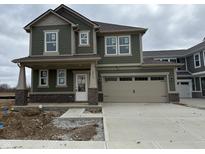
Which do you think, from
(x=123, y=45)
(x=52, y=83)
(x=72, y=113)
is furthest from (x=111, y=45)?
(x=72, y=113)

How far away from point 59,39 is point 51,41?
740 mm

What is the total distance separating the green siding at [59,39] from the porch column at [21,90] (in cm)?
253

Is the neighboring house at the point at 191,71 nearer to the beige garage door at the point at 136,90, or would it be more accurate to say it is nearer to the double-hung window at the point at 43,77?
the beige garage door at the point at 136,90

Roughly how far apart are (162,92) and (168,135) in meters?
10.8

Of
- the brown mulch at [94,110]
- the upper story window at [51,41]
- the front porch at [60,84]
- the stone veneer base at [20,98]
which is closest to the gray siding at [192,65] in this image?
the front porch at [60,84]

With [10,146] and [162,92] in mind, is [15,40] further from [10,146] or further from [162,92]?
[10,146]

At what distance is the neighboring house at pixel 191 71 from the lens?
21.5 metres

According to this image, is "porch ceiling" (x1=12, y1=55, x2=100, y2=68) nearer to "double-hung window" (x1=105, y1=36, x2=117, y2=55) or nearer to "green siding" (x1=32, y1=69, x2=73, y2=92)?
"green siding" (x1=32, y1=69, x2=73, y2=92)

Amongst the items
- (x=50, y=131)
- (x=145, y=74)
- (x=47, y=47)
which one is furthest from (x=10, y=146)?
(x=145, y=74)

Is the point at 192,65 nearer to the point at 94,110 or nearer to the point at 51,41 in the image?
the point at 94,110

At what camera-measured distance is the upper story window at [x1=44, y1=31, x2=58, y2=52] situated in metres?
15.4

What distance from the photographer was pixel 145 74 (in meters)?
16.1

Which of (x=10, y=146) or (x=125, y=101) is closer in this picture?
(x=10, y=146)

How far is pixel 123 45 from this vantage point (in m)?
16.4
